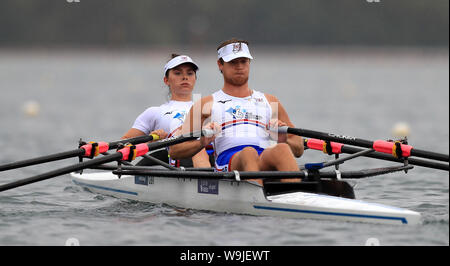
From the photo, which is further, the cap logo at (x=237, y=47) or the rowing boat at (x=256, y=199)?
the cap logo at (x=237, y=47)

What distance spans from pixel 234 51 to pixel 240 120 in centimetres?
93

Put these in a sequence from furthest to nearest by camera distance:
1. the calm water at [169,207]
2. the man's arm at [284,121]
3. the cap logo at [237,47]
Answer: the man's arm at [284,121]
the cap logo at [237,47]
the calm water at [169,207]

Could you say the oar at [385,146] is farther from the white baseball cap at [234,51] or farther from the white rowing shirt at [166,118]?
the white rowing shirt at [166,118]

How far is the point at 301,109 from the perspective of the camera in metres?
32.8

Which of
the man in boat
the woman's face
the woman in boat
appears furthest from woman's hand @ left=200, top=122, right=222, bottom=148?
the woman's face

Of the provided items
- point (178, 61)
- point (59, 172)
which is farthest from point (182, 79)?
point (59, 172)

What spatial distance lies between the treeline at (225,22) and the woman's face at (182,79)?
103 meters

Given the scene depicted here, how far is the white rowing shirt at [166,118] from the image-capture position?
1180cm

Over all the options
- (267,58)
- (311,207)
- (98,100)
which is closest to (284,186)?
(311,207)

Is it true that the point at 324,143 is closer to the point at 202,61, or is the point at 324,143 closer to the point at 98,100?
the point at 98,100

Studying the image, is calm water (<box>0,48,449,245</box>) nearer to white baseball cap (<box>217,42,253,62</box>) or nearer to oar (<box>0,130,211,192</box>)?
oar (<box>0,130,211,192</box>)

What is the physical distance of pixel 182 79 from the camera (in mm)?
11906

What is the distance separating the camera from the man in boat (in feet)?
33.2

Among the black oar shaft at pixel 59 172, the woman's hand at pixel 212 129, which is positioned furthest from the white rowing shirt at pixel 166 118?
the black oar shaft at pixel 59 172
